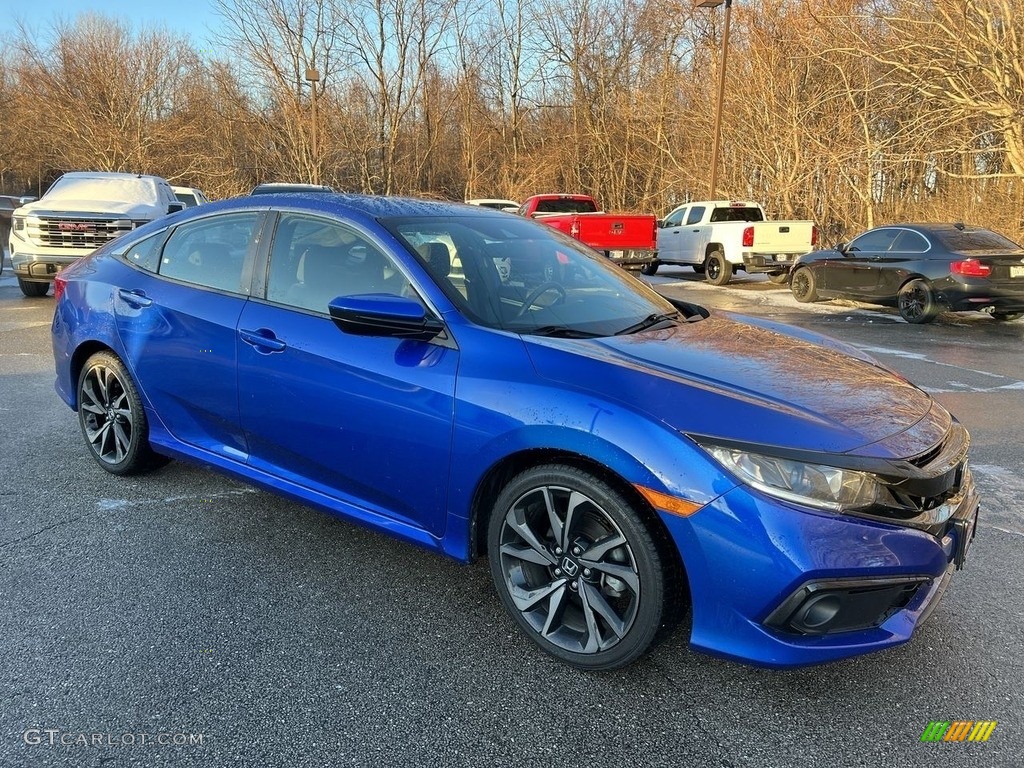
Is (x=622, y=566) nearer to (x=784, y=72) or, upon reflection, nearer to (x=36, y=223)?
(x=36, y=223)

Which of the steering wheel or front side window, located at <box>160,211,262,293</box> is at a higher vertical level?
front side window, located at <box>160,211,262,293</box>

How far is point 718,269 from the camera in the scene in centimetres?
1759

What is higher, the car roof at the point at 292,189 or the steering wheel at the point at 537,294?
the car roof at the point at 292,189

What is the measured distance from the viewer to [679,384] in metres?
2.52

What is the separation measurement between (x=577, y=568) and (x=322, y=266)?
1.76m

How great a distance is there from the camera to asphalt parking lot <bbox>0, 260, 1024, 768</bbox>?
2.22m

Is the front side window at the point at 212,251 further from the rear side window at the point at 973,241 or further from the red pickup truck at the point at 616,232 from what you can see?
the red pickup truck at the point at 616,232

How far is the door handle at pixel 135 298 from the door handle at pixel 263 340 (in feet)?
2.85

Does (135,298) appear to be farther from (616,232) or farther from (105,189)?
(616,232)

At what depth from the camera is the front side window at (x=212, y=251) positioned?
3645mm

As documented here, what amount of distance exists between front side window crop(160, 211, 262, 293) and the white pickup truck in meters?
14.1

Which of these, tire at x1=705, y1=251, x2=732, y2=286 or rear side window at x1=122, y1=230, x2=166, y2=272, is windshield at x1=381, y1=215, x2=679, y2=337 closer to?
rear side window at x1=122, y1=230, x2=166, y2=272

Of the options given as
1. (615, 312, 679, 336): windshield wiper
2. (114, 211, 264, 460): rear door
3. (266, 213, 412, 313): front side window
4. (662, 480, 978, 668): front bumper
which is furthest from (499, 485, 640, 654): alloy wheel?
(114, 211, 264, 460): rear door
